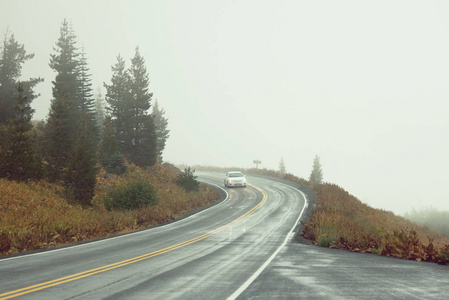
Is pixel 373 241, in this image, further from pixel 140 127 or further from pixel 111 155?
pixel 140 127

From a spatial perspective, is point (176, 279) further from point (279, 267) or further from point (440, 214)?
point (440, 214)

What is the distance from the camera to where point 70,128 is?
946 inches

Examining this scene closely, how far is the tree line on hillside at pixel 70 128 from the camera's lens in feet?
65.4

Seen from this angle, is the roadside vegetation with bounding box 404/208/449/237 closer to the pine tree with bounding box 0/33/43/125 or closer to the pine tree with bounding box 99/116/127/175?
the pine tree with bounding box 99/116/127/175

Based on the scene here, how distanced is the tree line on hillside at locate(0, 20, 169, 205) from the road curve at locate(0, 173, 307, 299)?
26.2 feet

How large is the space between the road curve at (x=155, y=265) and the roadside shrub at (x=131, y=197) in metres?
4.14

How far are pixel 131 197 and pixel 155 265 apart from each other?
13.2 m

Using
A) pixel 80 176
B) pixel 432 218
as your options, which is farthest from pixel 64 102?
pixel 432 218

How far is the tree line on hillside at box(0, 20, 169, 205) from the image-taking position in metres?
19.9

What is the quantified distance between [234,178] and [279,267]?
1115 inches

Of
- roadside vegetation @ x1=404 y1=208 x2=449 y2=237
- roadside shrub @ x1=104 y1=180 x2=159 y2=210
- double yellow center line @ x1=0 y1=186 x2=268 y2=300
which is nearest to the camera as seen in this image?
double yellow center line @ x1=0 y1=186 x2=268 y2=300

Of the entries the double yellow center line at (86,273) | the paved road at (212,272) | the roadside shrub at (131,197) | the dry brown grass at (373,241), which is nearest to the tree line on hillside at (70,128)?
the roadside shrub at (131,197)

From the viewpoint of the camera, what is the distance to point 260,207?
1011 inches

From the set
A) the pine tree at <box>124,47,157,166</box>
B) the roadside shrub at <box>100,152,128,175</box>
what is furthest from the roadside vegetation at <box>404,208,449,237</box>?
the roadside shrub at <box>100,152,128,175</box>
